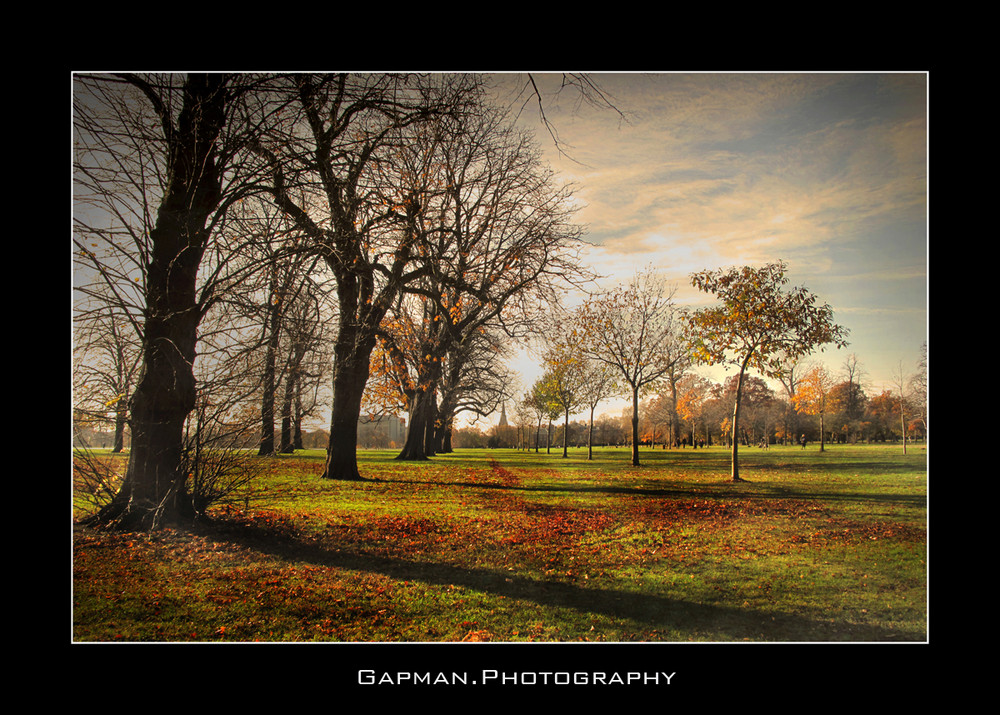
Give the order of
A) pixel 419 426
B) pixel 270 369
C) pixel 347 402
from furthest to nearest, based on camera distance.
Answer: pixel 419 426
pixel 347 402
pixel 270 369

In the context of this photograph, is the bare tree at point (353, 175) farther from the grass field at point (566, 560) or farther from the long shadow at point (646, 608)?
the long shadow at point (646, 608)

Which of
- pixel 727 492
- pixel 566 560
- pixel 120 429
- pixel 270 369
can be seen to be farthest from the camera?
pixel 727 492

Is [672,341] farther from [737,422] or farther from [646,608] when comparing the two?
[646,608]

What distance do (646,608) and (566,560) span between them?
2.34 ft

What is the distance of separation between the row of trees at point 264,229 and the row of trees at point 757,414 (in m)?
0.78

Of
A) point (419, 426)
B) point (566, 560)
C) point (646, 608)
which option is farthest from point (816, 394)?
point (419, 426)

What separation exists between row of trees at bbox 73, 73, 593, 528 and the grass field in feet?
2.56

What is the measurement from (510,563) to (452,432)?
7.26 feet

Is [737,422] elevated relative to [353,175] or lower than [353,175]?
lower

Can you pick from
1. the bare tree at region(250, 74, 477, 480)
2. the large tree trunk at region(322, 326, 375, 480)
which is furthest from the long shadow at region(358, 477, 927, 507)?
the bare tree at region(250, 74, 477, 480)

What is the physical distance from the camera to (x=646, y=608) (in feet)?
10.7
